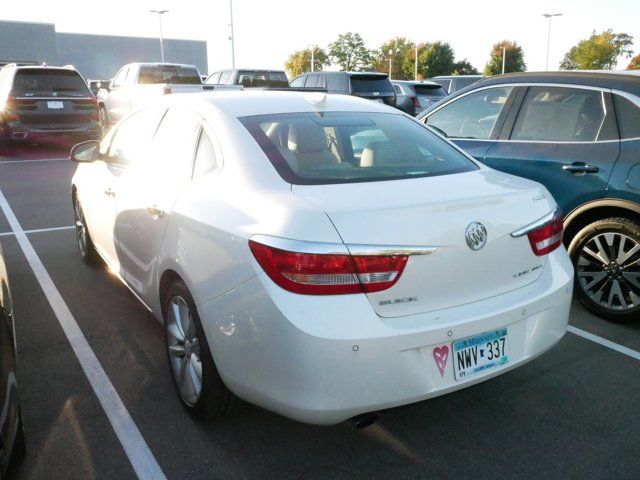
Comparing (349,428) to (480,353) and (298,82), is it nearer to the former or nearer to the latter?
(480,353)

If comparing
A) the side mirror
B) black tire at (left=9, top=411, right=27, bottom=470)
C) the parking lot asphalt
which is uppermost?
the side mirror

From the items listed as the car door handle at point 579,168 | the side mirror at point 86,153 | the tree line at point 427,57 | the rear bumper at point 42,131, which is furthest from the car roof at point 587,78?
the tree line at point 427,57

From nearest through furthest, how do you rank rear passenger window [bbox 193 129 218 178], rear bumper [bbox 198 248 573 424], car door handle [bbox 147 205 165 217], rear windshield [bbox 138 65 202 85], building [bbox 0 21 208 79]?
rear bumper [bbox 198 248 573 424], rear passenger window [bbox 193 129 218 178], car door handle [bbox 147 205 165 217], rear windshield [bbox 138 65 202 85], building [bbox 0 21 208 79]

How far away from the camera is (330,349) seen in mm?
2258

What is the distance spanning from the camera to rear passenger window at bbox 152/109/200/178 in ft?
10.7

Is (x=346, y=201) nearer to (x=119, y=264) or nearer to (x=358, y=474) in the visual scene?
(x=358, y=474)

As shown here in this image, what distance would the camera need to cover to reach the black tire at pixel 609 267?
4.18m

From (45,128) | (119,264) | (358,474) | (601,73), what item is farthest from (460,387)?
(45,128)

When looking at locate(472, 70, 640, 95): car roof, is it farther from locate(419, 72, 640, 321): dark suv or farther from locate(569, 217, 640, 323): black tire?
locate(569, 217, 640, 323): black tire

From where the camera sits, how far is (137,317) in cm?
439

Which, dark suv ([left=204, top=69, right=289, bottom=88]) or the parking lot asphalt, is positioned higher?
dark suv ([left=204, top=69, right=289, bottom=88])

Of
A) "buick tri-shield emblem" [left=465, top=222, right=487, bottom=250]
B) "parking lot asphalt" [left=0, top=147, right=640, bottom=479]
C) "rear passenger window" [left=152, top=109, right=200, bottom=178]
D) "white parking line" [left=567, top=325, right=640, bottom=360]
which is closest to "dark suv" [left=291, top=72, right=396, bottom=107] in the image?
"white parking line" [left=567, top=325, right=640, bottom=360]

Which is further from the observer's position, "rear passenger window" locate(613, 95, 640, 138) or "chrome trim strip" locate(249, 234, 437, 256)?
"rear passenger window" locate(613, 95, 640, 138)

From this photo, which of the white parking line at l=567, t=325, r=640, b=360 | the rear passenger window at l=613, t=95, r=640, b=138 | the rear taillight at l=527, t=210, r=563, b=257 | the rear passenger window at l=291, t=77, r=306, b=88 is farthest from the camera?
the rear passenger window at l=291, t=77, r=306, b=88
